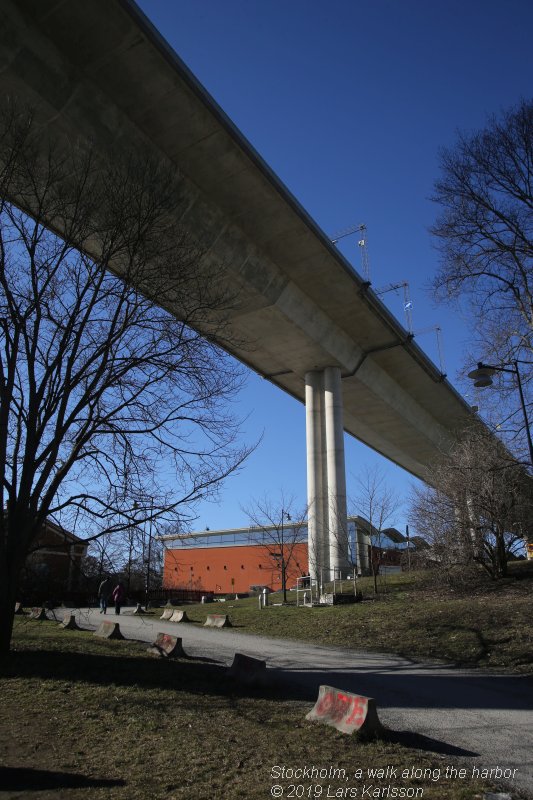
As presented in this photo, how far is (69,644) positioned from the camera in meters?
12.0

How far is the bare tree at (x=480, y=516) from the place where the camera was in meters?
18.9

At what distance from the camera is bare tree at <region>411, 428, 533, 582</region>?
744 inches

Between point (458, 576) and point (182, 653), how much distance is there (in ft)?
38.5

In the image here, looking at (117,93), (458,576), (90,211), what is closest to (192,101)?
(117,93)

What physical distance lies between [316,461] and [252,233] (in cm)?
1419

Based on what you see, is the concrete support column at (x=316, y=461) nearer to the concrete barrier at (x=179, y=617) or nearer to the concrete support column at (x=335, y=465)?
the concrete support column at (x=335, y=465)

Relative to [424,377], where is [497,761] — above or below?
below

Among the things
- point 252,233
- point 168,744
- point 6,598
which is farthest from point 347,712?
point 252,233

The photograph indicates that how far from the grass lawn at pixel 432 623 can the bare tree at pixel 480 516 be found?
960 millimetres

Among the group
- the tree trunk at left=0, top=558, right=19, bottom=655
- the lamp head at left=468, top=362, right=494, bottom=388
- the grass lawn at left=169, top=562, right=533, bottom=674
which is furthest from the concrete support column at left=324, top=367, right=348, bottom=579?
the tree trunk at left=0, top=558, right=19, bottom=655

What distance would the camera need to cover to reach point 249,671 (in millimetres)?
8273

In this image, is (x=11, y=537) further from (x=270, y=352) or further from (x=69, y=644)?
(x=270, y=352)

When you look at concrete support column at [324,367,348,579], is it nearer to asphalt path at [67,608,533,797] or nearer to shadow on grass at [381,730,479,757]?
asphalt path at [67,608,533,797]

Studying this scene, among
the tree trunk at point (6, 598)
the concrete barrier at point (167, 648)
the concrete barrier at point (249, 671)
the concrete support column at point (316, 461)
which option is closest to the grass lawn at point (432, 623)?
the concrete barrier at point (167, 648)
